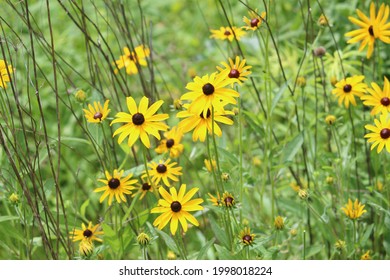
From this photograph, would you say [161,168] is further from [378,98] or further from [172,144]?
[378,98]

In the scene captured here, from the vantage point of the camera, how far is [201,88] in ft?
3.23

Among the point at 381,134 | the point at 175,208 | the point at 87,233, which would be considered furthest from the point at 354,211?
the point at 87,233

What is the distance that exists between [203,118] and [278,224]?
0.27 meters

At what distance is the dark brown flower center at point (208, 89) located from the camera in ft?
3.20

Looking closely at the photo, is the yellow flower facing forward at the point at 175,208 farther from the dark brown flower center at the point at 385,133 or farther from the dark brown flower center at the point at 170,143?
the dark brown flower center at the point at 385,133

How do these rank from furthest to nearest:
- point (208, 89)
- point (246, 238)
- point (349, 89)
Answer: point (349, 89) → point (246, 238) → point (208, 89)

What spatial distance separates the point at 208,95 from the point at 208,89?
0.01 m

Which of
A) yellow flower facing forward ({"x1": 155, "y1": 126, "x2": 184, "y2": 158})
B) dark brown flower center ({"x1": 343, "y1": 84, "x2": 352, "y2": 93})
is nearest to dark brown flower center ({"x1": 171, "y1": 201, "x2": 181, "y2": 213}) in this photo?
yellow flower facing forward ({"x1": 155, "y1": 126, "x2": 184, "y2": 158})

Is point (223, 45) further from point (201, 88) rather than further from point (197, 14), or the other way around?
point (201, 88)

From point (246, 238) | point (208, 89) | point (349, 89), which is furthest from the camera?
point (349, 89)

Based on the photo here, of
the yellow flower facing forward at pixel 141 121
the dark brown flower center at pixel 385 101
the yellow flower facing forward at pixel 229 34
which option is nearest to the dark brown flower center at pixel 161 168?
the yellow flower facing forward at pixel 141 121

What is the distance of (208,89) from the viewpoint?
98 cm

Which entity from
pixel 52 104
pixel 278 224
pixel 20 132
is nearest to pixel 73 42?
pixel 52 104

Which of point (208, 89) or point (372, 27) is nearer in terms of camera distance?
point (208, 89)
